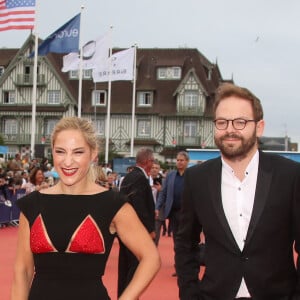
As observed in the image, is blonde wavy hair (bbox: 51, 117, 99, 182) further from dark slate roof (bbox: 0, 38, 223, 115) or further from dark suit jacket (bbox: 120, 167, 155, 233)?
dark slate roof (bbox: 0, 38, 223, 115)

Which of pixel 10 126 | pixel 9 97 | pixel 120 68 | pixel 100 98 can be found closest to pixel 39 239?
pixel 120 68

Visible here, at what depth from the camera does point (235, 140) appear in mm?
3506

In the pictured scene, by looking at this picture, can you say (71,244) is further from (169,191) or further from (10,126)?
(10,126)

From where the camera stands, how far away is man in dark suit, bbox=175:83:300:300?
3.46m

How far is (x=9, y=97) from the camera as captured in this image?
53.2m

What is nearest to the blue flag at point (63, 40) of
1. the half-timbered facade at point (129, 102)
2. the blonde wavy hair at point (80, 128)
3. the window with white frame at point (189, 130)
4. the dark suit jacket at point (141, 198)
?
the dark suit jacket at point (141, 198)

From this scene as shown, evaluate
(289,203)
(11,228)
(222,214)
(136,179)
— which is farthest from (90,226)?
(11,228)

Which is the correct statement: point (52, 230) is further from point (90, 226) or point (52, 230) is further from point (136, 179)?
point (136, 179)

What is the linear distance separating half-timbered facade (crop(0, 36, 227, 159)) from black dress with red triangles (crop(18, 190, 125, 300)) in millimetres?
47316

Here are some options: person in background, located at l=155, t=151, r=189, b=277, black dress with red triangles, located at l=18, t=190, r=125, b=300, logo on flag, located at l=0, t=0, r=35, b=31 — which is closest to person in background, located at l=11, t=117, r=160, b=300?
black dress with red triangles, located at l=18, t=190, r=125, b=300

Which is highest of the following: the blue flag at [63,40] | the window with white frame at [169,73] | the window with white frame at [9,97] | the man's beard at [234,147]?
the window with white frame at [169,73]

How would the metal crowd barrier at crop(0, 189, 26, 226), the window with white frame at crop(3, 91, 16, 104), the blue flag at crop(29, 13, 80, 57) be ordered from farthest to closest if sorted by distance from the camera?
the window with white frame at crop(3, 91, 16, 104) < the blue flag at crop(29, 13, 80, 57) < the metal crowd barrier at crop(0, 189, 26, 226)

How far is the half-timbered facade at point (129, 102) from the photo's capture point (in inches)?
2021

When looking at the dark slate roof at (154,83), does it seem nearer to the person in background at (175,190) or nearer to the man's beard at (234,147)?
the person in background at (175,190)
